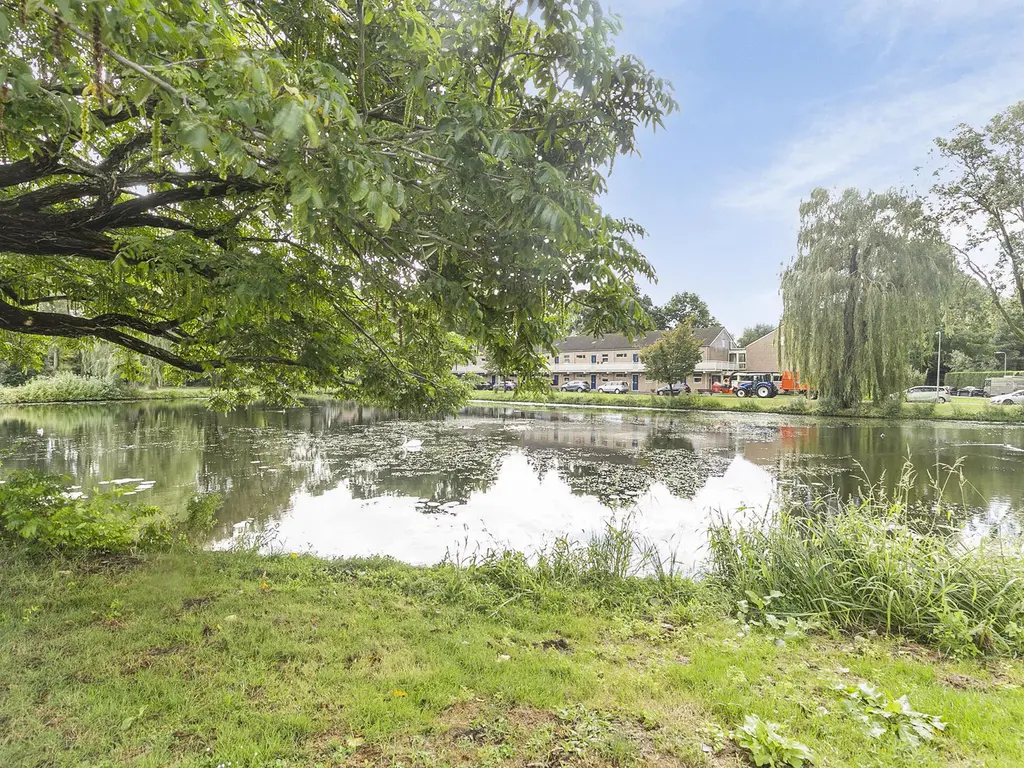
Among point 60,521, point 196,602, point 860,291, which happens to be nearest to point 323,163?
point 196,602

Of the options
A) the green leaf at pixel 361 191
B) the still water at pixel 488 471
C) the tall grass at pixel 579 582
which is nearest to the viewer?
the green leaf at pixel 361 191

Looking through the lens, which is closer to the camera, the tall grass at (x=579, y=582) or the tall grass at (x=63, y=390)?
the tall grass at (x=579, y=582)

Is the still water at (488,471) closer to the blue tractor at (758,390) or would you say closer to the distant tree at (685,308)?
the blue tractor at (758,390)

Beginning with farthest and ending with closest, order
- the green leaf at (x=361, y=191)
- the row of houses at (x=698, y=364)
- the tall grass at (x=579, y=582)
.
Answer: the row of houses at (x=698, y=364), the tall grass at (x=579, y=582), the green leaf at (x=361, y=191)

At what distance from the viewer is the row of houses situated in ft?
153

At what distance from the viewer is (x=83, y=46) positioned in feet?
8.39

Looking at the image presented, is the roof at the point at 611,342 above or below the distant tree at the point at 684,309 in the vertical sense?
below

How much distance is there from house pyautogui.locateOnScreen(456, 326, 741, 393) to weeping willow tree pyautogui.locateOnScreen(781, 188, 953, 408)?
19.0 meters

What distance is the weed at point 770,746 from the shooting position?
7.97ft

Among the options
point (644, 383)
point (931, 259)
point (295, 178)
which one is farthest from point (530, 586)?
point (644, 383)

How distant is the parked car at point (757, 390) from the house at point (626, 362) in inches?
198

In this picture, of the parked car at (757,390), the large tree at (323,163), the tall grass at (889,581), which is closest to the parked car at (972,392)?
the parked car at (757,390)

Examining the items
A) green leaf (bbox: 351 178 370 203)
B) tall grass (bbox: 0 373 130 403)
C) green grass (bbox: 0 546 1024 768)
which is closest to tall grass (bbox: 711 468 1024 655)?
green grass (bbox: 0 546 1024 768)

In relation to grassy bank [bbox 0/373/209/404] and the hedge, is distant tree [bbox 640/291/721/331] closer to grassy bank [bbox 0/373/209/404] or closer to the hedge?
the hedge
